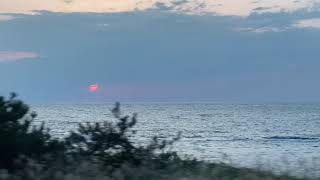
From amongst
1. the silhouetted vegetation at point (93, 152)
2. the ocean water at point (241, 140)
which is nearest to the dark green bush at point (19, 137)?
the silhouetted vegetation at point (93, 152)

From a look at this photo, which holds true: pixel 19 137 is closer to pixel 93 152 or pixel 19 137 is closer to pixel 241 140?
pixel 93 152

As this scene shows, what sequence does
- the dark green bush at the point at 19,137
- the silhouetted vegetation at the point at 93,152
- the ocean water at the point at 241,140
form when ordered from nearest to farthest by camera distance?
the silhouetted vegetation at the point at 93,152 → the dark green bush at the point at 19,137 → the ocean water at the point at 241,140

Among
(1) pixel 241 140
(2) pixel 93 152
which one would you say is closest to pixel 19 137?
(2) pixel 93 152

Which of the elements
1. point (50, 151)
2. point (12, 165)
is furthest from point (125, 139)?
point (12, 165)

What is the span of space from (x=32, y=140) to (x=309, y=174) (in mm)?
4751

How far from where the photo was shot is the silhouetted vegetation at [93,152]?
401 inches

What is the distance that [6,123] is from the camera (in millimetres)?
11953

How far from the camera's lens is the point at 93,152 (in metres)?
12.0

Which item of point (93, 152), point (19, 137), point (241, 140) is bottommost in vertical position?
point (241, 140)

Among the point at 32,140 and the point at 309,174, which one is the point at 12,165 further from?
the point at 309,174

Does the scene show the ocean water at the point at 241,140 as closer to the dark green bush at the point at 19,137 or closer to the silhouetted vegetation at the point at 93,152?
the silhouetted vegetation at the point at 93,152

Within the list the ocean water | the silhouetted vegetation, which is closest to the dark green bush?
the silhouetted vegetation

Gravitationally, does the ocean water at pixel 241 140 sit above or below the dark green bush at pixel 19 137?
below

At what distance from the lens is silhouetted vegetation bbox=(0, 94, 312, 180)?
33.4ft
